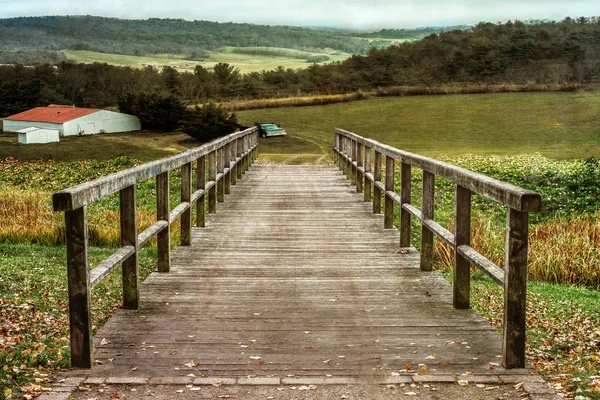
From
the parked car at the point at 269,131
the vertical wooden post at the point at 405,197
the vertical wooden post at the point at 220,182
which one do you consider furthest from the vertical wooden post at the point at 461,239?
the parked car at the point at 269,131

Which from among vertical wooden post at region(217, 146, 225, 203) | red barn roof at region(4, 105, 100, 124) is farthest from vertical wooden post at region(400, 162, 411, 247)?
red barn roof at region(4, 105, 100, 124)

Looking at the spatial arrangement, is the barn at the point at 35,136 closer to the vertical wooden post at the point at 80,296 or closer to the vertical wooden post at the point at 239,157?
the vertical wooden post at the point at 239,157

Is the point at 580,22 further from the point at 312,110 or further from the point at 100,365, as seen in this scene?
the point at 100,365

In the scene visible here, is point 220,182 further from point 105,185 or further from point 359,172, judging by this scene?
point 105,185

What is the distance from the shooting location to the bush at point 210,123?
47.7 meters

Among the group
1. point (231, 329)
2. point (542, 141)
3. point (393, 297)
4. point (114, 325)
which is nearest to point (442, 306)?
point (393, 297)

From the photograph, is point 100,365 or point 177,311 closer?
point 100,365

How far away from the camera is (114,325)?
18.1 feet

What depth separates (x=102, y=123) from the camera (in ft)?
228

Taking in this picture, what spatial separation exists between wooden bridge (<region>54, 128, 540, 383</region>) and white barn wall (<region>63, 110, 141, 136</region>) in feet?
193

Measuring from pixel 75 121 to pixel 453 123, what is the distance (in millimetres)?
36796

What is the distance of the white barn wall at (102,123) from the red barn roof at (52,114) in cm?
61

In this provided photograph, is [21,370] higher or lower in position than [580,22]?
lower

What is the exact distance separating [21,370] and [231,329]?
5.08 feet
